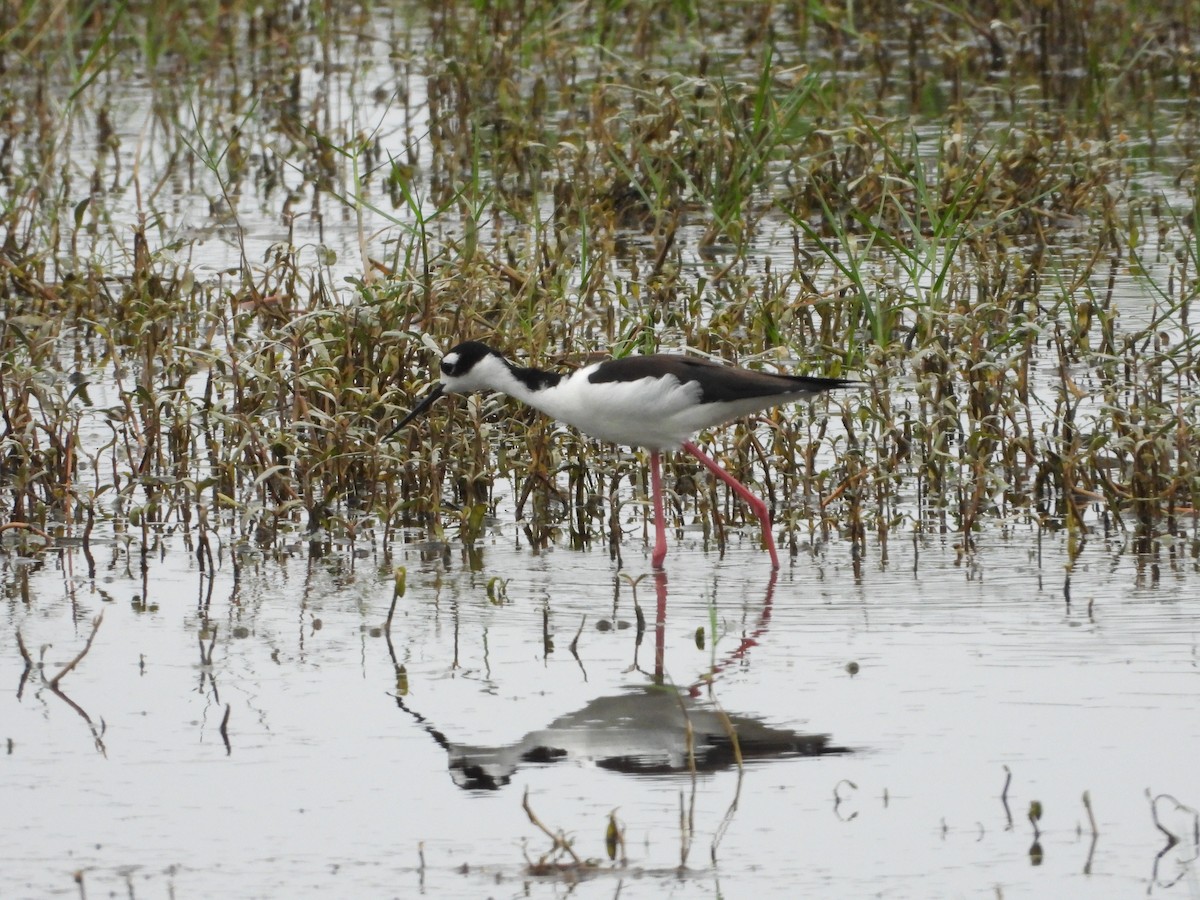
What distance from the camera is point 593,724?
4.55 meters

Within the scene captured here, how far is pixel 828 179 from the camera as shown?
912cm

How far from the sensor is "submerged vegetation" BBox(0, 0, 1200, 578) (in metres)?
6.21

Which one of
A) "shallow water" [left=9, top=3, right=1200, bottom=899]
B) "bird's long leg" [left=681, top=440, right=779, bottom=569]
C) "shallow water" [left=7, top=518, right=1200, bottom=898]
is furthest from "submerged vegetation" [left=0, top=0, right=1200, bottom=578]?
"shallow water" [left=7, top=518, right=1200, bottom=898]

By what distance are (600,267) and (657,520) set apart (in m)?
2.10

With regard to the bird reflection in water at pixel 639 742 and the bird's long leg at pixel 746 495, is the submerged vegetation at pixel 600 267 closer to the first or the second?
the bird's long leg at pixel 746 495

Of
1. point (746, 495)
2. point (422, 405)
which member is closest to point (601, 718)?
point (746, 495)

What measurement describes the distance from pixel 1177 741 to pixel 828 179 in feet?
16.7

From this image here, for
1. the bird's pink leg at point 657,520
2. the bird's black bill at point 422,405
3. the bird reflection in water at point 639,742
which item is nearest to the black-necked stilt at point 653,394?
the bird's pink leg at point 657,520

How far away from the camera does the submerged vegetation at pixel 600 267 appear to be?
6207mm

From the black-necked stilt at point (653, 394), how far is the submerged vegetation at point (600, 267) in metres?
0.19

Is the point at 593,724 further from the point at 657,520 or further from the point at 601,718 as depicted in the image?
the point at 657,520

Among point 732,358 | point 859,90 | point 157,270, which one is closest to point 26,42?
point 157,270

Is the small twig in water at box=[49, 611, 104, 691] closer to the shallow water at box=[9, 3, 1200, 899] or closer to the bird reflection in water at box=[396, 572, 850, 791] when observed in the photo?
the shallow water at box=[9, 3, 1200, 899]

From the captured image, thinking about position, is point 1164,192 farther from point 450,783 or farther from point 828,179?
A: point 450,783
